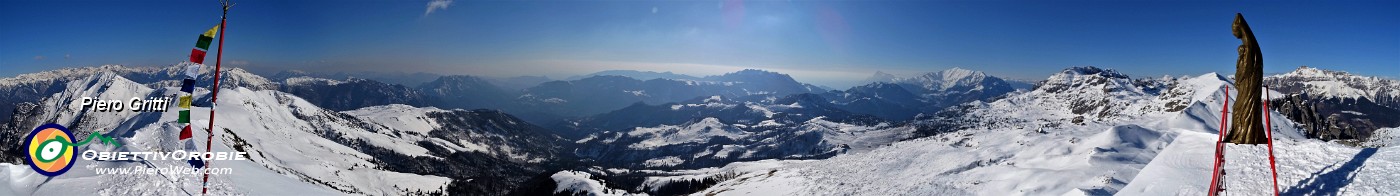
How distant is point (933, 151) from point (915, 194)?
54266mm

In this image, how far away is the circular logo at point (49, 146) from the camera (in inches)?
1072

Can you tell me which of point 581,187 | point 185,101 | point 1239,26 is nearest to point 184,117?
point 185,101

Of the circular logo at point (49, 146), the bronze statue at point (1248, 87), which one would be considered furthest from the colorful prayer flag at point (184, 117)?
the bronze statue at point (1248, 87)

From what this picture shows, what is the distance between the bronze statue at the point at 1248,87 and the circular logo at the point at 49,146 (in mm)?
43918

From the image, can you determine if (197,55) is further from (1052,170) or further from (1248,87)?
(1052,170)

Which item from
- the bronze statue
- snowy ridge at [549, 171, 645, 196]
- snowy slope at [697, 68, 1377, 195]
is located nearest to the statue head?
the bronze statue

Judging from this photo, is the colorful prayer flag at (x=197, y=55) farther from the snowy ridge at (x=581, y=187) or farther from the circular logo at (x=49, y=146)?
the snowy ridge at (x=581, y=187)

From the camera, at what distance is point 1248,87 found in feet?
54.1

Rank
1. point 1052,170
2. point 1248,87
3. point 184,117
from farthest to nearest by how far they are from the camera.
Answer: point 1052,170
point 184,117
point 1248,87

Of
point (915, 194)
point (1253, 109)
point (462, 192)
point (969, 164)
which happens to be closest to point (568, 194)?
point (462, 192)

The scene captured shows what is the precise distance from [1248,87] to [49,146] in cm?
4666

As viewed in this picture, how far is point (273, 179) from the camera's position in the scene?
59.6 metres

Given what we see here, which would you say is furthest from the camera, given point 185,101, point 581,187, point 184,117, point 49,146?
point 581,187

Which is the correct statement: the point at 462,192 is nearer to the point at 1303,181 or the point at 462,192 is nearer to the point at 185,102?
the point at 185,102
